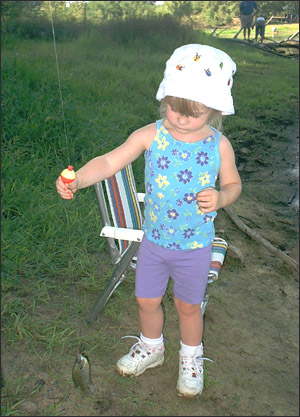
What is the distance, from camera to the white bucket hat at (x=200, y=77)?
2123 mm

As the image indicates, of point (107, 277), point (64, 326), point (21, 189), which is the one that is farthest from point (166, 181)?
point (21, 189)

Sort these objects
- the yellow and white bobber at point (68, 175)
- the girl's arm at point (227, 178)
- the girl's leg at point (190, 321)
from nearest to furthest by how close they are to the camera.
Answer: the yellow and white bobber at point (68, 175) < the girl's arm at point (227, 178) < the girl's leg at point (190, 321)

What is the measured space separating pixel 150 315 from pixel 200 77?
1181mm

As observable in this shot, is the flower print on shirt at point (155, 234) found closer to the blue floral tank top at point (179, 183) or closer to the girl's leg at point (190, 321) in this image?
the blue floral tank top at point (179, 183)

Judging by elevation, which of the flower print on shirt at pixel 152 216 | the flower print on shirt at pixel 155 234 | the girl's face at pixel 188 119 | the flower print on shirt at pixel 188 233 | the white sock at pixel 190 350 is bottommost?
the white sock at pixel 190 350

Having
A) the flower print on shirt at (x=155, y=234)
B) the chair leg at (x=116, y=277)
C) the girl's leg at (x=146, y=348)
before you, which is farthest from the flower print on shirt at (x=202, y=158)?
the girl's leg at (x=146, y=348)

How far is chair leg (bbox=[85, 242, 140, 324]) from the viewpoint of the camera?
2783 millimetres

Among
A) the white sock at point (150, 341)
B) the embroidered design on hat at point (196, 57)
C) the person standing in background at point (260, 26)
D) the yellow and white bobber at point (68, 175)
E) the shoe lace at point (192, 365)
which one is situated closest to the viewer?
the yellow and white bobber at point (68, 175)

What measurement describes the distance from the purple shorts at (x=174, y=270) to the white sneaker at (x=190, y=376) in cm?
37

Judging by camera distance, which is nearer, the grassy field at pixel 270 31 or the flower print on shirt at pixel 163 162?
the flower print on shirt at pixel 163 162


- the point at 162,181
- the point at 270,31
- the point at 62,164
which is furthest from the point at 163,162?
the point at 270,31

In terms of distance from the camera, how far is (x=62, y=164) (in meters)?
4.96

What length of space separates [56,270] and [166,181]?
1570 mm

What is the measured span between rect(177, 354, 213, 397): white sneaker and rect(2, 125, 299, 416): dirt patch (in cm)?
5
